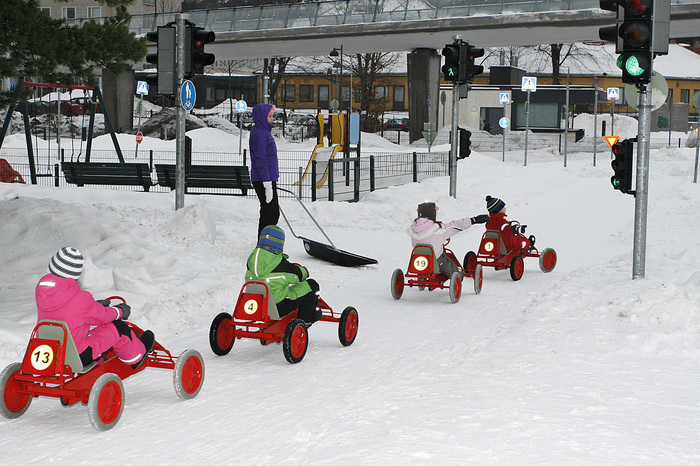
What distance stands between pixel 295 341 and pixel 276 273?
0.63 m

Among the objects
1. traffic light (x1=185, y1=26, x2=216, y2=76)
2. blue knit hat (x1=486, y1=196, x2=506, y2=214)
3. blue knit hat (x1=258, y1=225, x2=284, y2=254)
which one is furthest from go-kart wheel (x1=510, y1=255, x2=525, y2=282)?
traffic light (x1=185, y1=26, x2=216, y2=76)

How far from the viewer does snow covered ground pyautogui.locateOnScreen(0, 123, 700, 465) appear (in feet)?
16.6

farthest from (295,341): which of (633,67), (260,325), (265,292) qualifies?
(633,67)

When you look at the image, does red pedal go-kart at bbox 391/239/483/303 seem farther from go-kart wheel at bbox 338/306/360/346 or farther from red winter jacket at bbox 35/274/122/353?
red winter jacket at bbox 35/274/122/353

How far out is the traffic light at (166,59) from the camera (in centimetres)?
1424

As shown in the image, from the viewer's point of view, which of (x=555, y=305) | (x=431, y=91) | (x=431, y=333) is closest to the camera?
(x=431, y=333)

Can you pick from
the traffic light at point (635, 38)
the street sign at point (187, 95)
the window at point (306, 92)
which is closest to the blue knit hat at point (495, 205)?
the traffic light at point (635, 38)

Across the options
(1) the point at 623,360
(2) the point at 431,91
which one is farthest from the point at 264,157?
(2) the point at 431,91

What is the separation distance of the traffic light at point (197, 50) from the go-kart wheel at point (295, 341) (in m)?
8.09

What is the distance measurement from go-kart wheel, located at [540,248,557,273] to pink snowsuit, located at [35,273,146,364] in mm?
7695

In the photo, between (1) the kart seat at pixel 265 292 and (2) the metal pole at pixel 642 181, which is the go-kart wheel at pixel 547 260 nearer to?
(2) the metal pole at pixel 642 181

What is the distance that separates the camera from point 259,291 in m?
7.18

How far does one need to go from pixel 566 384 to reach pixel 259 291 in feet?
8.74

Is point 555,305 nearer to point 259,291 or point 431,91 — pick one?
point 259,291
